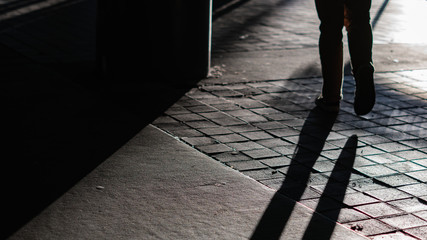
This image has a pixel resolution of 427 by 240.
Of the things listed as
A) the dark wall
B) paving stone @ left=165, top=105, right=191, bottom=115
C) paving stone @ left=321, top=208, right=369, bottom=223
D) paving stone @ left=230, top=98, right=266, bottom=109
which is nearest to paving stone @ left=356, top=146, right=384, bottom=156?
paving stone @ left=321, top=208, right=369, bottom=223

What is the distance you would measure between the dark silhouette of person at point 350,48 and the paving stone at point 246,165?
3.44 ft

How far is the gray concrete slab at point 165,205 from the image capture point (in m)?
2.92

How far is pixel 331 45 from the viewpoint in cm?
486

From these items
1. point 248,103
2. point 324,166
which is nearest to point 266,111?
→ point 248,103

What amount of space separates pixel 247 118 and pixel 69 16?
18.7 ft

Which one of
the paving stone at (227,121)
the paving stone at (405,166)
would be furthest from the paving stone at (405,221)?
the paving stone at (227,121)

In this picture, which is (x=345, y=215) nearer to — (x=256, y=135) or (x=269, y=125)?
(x=256, y=135)

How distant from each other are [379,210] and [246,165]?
90cm

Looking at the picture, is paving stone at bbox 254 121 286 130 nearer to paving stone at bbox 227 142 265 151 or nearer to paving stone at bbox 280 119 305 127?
paving stone at bbox 280 119 305 127

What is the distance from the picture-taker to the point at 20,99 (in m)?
5.04

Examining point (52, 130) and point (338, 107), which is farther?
point (338, 107)

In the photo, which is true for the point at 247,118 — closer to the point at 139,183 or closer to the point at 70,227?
the point at 139,183

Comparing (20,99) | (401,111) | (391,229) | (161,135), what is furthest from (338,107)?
(20,99)

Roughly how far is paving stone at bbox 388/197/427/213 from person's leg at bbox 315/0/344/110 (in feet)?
5.59
